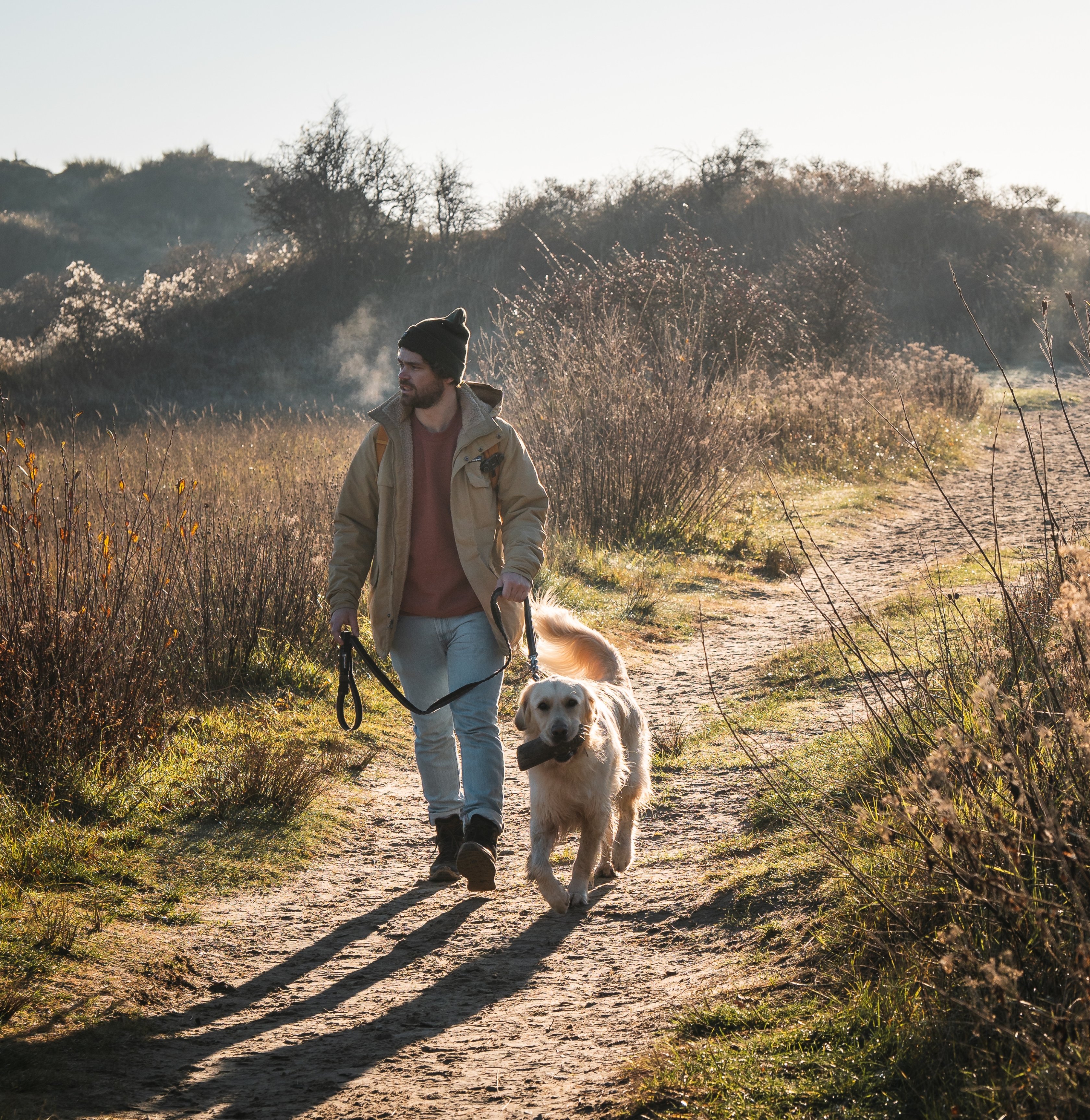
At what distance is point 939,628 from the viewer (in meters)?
6.12

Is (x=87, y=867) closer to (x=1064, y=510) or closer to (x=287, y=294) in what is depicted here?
(x=1064, y=510)

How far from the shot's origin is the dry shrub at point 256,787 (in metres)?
4.75

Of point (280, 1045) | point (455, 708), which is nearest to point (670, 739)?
point (455, 708)

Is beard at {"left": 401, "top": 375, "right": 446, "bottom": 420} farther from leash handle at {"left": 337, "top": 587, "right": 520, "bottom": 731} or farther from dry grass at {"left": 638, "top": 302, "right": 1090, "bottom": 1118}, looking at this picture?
dry grass at {"left": 638, "top": 302, "right": 1090, "bottom": 1118}

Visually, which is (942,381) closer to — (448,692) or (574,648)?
(574,648)

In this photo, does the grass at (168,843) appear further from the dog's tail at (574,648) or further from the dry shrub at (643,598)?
the dry shrub at (643,598)

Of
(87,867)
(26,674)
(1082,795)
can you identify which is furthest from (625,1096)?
(26,674)

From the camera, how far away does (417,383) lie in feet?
13.1

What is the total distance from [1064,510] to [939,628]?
5.42 m

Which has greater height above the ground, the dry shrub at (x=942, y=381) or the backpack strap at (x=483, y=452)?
the dry shrub at (x=942, y=381)

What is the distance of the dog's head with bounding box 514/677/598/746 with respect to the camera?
3.88m

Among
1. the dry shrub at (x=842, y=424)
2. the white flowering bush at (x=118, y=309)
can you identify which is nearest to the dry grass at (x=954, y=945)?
the dry shrub at (x=842, y=424)

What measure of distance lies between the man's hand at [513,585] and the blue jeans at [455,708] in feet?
0.79

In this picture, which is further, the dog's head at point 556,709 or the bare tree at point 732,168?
the bare tree at point 732,168
